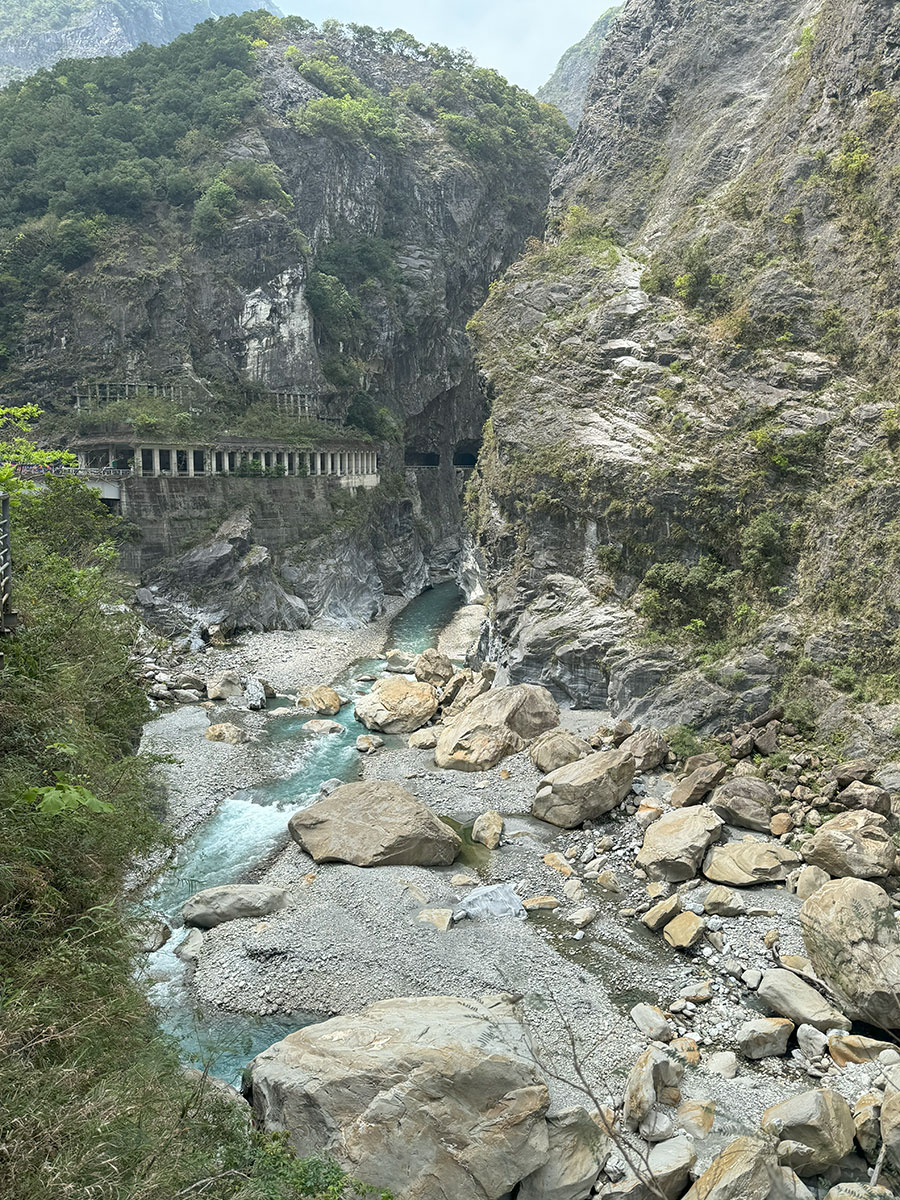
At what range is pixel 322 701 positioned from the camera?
1323 inches

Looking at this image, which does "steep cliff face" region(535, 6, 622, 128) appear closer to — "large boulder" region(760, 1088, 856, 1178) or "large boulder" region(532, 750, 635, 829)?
"large boulder" region(532, 750, 635, 829)

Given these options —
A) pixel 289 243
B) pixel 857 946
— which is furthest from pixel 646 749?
pixel 289 243

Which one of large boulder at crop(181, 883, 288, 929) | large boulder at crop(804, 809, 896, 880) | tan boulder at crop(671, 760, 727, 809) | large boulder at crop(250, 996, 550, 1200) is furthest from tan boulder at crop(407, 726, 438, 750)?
large boulder at crop(250, 996, 550, 1200)

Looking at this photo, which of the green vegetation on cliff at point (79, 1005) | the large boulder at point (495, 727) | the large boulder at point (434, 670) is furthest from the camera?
the large boulder at point (434, 670)

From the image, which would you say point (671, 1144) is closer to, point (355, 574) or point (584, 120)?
point (355, 574)

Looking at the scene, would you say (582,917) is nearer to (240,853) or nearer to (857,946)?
(857,946)

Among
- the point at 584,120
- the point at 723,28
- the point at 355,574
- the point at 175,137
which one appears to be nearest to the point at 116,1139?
the point at 355,574

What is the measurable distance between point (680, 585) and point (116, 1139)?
992 inches

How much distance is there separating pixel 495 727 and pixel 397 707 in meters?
5.39

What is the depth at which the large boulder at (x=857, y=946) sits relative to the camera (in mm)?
14180

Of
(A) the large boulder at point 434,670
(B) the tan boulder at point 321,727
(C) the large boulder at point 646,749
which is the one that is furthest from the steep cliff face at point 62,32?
(C) the large boulder at point 646,749

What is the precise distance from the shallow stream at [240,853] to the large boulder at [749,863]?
1020 cm

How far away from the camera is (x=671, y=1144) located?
38.8ft

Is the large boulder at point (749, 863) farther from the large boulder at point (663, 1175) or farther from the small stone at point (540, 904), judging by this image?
the large boulder at point (663, 1175)
